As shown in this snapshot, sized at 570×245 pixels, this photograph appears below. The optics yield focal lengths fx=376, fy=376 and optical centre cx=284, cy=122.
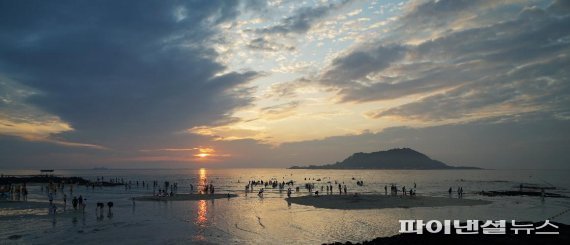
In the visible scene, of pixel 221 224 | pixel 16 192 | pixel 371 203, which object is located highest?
pixel 16 192

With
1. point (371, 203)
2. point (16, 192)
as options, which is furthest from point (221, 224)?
point (16, 192)

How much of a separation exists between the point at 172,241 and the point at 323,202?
2945 cm

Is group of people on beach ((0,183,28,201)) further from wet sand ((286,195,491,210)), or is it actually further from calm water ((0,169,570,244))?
wet sand ((286,195,491,210))

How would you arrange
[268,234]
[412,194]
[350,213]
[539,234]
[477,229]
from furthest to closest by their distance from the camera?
1. [412,194]
2. [350,213]
3. [268,234]
4. [477,229]
5. [539,234]

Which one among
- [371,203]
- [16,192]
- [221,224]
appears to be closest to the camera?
[221,224]

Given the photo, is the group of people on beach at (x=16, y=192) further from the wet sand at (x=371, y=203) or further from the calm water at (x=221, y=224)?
the wet sand at (x=371, y=203)

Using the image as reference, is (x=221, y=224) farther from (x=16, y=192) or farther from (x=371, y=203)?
(x=16, y=192)

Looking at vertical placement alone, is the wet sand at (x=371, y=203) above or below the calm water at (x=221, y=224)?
below

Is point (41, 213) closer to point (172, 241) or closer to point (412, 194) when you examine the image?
point (172, 241)

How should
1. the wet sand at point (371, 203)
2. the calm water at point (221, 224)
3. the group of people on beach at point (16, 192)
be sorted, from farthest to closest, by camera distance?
the group of people on beach at point (16, 192), the wet sand at point (371, 203), the calm water at point (221, 224)

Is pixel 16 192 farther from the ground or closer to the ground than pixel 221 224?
farther from the ground

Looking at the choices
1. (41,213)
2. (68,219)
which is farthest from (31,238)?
(41,213)

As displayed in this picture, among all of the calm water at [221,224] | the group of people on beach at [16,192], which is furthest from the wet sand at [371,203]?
the group of people on beach at [16,192]

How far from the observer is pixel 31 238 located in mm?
25828
